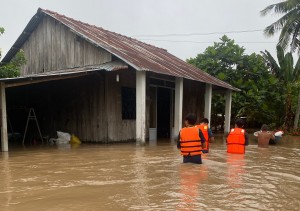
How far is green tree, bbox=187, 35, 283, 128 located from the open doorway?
7115 mm

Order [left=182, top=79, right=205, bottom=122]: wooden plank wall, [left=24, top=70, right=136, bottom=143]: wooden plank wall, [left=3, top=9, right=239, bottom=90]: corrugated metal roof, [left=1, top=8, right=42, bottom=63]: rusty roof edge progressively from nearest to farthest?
[left=3, top=9, right=239, bottom=90]: corrugated metal roof
[left=24, top=70, right=136, bottom=143]: wooden plank wall
[left=1, top=8, right=42, bottom=63]: rusty roof edge
[left=182, top=79, right=205, bottom=122]: wooden plank wall

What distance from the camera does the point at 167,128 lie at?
16688mm

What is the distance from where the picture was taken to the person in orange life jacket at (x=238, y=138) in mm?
8992

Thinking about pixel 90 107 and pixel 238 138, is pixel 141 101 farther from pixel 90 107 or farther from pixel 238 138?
pixel 238 138

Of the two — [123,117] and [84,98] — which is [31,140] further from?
[123,117]

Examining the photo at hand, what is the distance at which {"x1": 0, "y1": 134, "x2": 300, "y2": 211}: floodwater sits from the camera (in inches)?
178

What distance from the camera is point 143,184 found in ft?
18.8

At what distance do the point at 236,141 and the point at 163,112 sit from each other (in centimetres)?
726

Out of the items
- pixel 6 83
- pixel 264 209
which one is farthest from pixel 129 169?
pixel 6 83

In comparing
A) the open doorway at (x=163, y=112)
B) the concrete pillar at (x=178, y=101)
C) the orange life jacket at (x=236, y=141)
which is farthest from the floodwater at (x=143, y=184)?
the open doorway at (x=163, y=112)

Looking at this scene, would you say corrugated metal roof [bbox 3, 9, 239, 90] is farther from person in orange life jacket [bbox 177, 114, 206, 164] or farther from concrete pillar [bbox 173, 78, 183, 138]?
person in orange life jacket [bbox 177, 114, 206, 164]

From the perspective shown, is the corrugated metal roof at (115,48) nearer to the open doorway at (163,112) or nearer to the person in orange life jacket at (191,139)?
the open doorway at (163,112)

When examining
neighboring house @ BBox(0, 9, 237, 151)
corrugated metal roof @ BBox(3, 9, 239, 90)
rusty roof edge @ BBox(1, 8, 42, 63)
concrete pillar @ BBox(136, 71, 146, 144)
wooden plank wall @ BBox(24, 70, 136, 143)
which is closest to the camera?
concrete pillar @ BBox(136, 71, 146, 144)

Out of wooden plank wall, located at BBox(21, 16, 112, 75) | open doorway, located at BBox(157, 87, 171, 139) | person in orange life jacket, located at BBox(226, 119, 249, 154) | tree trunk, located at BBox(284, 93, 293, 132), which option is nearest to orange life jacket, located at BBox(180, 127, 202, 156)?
person in orange life jacket, located at BBox(226, 119, 249, 154)
